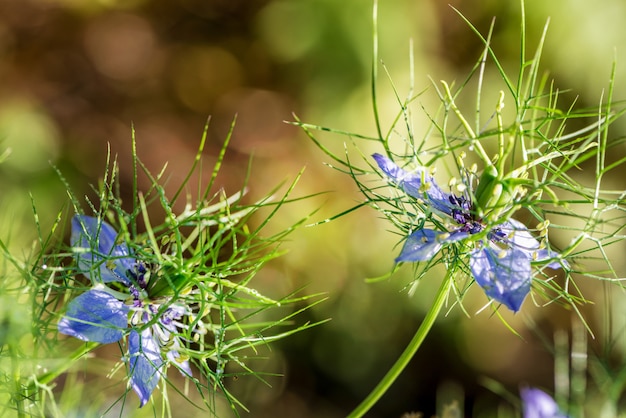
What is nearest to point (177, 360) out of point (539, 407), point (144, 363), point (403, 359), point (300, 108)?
point (144, 363)

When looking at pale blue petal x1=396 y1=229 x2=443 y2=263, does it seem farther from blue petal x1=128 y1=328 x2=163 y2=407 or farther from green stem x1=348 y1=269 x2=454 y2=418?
blue petal x1=128 y1=328 x2=163 y2=407

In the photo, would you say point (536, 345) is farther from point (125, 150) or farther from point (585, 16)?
point (125, 150)

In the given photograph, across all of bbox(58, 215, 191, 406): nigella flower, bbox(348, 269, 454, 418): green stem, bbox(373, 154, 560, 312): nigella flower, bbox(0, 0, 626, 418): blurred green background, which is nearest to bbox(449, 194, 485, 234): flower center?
bbox(373, 154, 560, 312): nigella flower

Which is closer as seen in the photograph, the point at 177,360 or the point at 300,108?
the point at 177,360

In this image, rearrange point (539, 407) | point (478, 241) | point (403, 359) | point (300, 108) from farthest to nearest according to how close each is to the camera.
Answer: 1. point (300, 108)
2. point (539, 407)
3. point (478, 241)
4. point (403, 359)

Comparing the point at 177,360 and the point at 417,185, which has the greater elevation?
the point at 417,185

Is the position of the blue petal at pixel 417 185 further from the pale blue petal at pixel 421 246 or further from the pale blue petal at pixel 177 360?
the pale blue petal at pixel 177 360

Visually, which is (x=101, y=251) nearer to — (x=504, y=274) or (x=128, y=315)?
(x=128, y=315)

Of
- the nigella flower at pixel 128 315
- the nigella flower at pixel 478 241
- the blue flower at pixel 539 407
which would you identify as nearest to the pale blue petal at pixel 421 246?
the nigella flower at pixel 478 241
